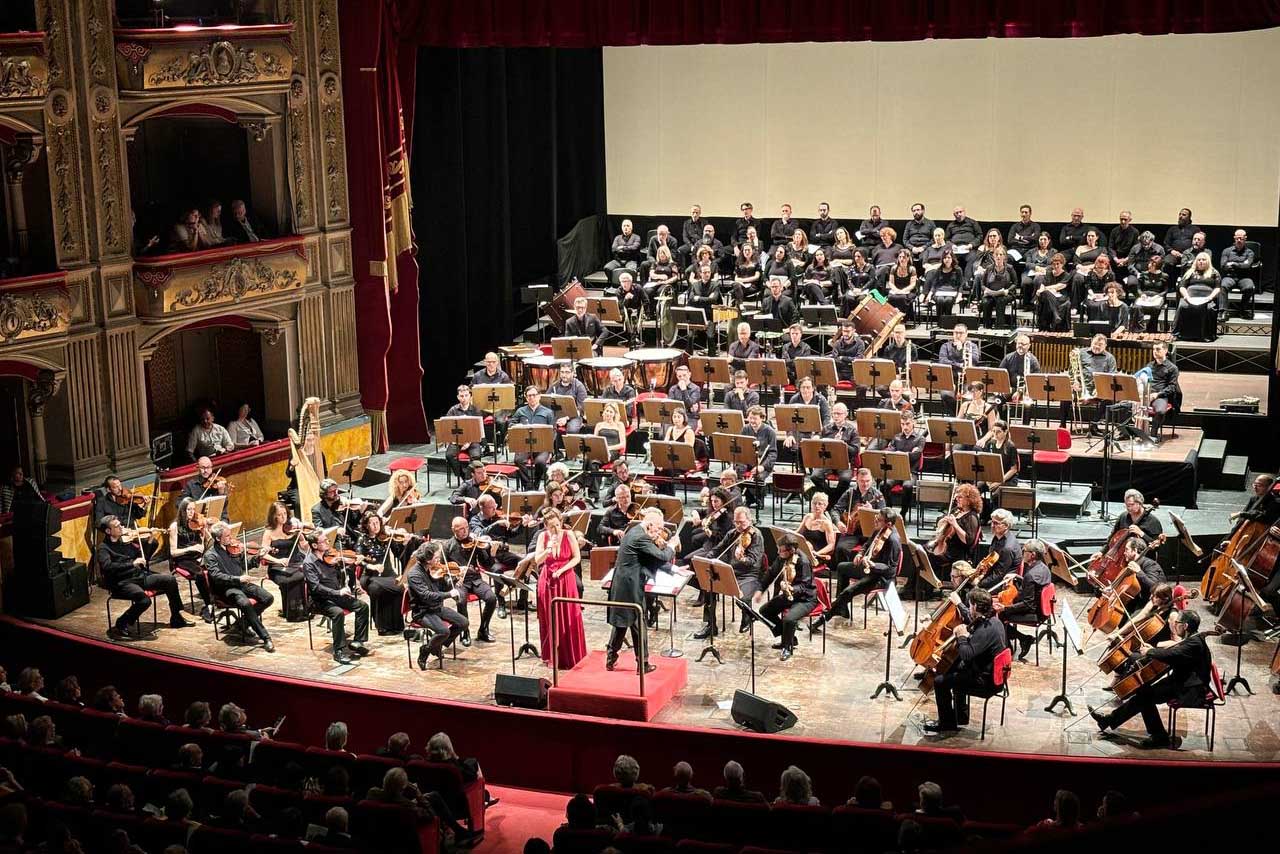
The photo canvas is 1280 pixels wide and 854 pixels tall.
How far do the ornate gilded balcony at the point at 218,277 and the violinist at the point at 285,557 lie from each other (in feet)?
10.3

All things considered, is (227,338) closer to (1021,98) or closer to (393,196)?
(393,196)

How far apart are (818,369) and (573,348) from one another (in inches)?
130

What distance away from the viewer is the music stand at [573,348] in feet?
58.5

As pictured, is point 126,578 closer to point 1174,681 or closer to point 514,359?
point 514,359

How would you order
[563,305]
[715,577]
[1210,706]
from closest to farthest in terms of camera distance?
1. [1210,706]
2. [715,577]
3. [563,305]

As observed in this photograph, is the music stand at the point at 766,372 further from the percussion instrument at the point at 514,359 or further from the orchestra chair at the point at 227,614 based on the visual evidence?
the orchestra chair at the point at 227,614

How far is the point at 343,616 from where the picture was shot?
42.2 feet

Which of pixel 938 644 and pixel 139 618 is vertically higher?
pixel 938 644

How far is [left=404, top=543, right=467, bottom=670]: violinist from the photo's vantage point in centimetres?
1239

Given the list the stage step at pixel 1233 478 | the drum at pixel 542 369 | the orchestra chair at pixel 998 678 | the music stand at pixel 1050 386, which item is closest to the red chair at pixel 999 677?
the orchestra chair at pixel 998 678

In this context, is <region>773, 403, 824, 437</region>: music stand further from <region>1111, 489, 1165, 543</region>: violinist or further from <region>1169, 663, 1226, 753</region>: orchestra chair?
<region>1169, 663, 1226, 753</region>: orchestra chair

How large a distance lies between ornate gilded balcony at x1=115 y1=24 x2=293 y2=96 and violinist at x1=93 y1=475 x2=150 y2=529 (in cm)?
411

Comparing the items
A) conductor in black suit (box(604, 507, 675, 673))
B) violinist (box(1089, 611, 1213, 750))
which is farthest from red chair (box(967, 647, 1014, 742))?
conductor in black suit (box(604, 507, 675, 673))

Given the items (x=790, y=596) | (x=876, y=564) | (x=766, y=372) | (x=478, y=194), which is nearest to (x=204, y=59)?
(x=478, y=194)
